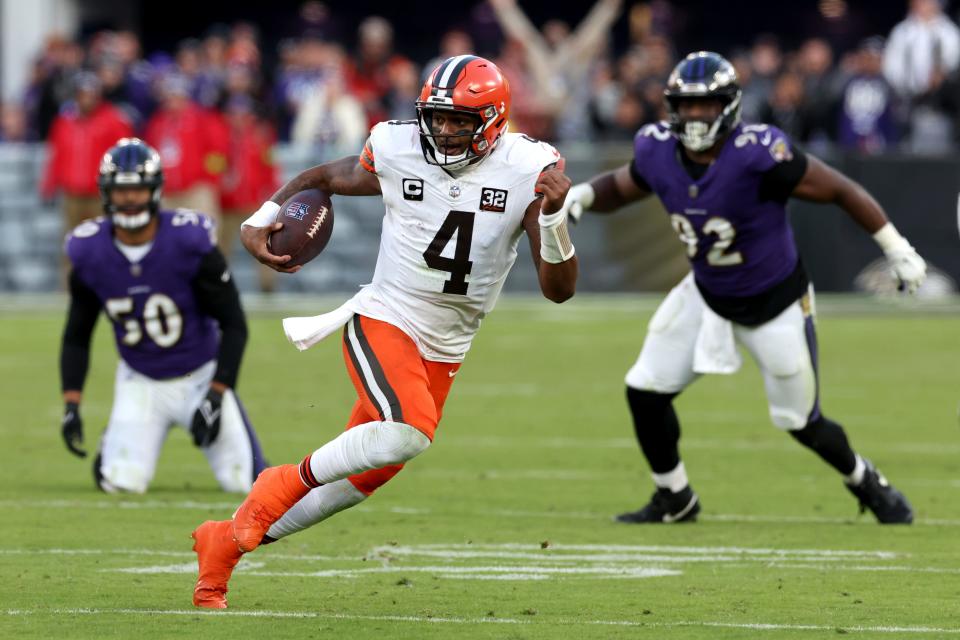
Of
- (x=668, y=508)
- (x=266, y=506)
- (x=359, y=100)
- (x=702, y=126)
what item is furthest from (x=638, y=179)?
(x=359, y=100)

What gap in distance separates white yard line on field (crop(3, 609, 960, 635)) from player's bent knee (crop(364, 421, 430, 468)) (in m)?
0.42

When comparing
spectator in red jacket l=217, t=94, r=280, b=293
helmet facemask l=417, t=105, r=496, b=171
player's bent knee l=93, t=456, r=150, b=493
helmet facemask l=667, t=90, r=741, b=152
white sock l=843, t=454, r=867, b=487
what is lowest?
spectator in red jacket l=217, t=94, r=280, b=293

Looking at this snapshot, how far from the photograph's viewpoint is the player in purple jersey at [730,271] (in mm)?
6766

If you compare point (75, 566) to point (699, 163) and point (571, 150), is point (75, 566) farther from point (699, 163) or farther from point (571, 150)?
point (571, 150)

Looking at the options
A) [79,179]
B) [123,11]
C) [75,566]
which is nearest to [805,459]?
[75,566]

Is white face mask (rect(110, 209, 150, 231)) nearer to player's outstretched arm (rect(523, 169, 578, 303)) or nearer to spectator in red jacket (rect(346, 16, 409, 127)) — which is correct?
player's outstretched arm (rect(523, 169, 578, 303))

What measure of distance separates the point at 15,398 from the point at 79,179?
16.9 feet

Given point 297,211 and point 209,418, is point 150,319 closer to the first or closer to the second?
point 209,418

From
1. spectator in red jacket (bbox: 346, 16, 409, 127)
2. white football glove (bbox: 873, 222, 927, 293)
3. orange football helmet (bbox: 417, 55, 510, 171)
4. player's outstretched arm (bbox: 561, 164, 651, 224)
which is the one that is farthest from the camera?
spectator in red jacket (bbox: 346, 16, 409, 127)

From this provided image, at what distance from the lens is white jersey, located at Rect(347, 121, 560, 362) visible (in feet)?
17.4

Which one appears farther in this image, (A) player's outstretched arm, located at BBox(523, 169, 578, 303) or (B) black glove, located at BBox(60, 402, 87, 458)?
(B) black glove, located at BBox(60, 402, 87, 458)

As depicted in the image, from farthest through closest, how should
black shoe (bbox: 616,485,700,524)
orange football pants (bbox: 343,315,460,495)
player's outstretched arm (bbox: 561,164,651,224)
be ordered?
1. player's outstretched arm (bbox: 561,164,651,224)
2. black shoe (bbox: 616,485,700,524)
3. orange football pants (bbox: 343,315,460,495)

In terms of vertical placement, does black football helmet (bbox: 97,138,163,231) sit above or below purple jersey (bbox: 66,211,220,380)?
above

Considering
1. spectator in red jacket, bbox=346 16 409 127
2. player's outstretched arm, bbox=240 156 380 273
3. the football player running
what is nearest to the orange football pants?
the football player running
